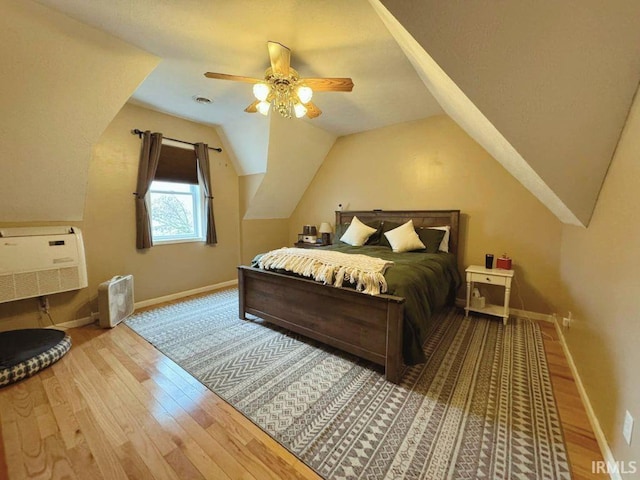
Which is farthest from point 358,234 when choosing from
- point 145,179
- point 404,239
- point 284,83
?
point 145,179

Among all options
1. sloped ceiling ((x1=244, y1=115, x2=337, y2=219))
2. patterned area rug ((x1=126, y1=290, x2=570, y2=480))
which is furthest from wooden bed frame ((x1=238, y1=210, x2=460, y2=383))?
sloped ceiling ((x1=244, y1=115, x2=337, y2=219))

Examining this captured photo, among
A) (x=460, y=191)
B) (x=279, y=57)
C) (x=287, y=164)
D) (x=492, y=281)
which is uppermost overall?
(x=279, y=57)

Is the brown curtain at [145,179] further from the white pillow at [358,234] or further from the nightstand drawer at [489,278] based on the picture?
the nightstand drawer at [489,278]

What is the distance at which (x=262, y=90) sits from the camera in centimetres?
209

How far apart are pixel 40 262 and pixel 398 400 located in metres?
3.43

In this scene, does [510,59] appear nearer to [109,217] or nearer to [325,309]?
[325,309]

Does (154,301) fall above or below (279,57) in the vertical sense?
below

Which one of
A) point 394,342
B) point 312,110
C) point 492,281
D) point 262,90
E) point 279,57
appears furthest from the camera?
point 492,281

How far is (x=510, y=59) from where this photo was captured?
1.15 meters

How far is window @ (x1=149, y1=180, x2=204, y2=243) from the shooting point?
3.63 m

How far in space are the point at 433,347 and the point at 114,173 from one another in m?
4.08

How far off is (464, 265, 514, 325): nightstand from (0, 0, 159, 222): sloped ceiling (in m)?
3.86

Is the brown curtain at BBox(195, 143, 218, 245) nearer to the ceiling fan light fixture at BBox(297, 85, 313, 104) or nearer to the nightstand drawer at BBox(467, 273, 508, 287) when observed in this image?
the ceiling fan light fixture at BBox(297, 85, 313, 104)

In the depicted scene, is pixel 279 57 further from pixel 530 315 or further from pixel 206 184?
pixel 530 315
